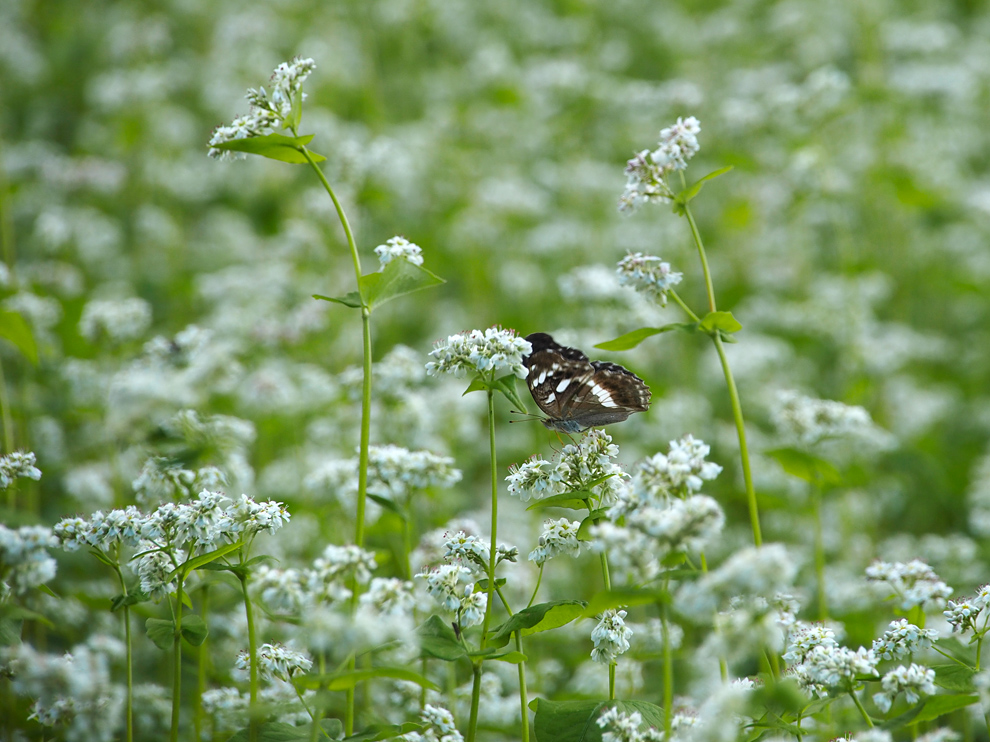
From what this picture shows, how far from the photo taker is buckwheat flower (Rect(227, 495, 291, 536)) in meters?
2.99

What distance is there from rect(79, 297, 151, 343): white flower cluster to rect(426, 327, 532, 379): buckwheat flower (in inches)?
136

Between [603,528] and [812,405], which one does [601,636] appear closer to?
[603,528]

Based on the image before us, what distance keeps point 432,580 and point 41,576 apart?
133 cm

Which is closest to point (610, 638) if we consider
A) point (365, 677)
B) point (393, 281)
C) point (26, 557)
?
point (365, 677)

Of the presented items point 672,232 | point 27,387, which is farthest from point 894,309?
point 27,387

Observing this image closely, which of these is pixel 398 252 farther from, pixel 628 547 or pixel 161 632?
pixel 161 632

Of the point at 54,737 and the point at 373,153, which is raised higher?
the point at 373,153

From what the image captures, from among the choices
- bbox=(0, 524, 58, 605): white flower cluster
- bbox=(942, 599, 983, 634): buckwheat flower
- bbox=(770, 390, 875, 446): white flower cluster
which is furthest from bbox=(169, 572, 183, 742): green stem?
bbox=(770, 390, 875, 446): white flower cluster

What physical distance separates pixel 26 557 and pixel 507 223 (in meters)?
7.23

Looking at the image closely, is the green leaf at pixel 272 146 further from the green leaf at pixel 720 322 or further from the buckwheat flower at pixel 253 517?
the green leaf at pixel 720 322

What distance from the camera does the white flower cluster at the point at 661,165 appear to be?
10.6 feet

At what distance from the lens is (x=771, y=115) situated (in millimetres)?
7211

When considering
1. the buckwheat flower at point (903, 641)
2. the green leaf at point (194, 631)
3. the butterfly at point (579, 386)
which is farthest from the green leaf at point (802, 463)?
the green leaf at point (194, 631)

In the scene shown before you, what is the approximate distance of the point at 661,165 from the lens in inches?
129
